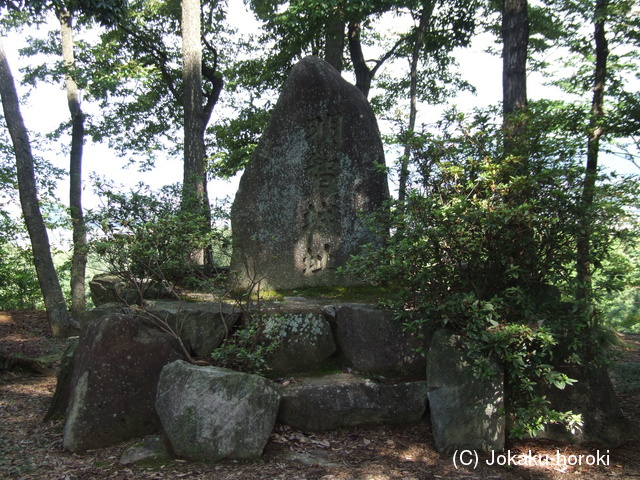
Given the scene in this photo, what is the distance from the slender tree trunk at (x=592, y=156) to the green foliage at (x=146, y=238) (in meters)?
3.94

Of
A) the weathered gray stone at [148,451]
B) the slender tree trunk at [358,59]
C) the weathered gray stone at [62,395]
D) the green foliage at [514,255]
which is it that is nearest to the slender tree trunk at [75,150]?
the weathered gray stone at [62,395]

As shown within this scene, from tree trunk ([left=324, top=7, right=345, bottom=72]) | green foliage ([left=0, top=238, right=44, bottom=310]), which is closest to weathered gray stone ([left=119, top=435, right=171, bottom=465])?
tree trunk ([left=324, top=7, right=345, bottom=72])

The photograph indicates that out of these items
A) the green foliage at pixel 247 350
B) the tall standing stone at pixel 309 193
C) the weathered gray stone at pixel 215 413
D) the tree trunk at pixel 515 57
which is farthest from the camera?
the tree trunk at pixel 515 57

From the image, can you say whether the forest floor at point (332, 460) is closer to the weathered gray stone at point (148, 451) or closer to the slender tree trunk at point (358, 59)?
the weathered gray stone at point (148, 451)

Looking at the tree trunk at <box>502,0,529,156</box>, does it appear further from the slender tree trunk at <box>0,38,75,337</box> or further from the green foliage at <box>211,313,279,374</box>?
the slender tree trunk at <box>0,38,75,337</box>

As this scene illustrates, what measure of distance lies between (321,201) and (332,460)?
3.49 meters

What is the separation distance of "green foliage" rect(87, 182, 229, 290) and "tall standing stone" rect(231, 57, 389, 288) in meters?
0.61

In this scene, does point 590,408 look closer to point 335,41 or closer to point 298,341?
point 298,341

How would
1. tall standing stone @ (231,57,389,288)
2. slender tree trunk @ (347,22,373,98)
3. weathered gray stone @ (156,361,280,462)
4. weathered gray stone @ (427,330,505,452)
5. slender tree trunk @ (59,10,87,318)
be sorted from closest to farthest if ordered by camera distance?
weathered gray stone @ (156,361,280,462) → weathered gray stone @ (427,330,505,452) → tall standing stone @ (231,57,389,288) → slender tree trunk @ (59,10,87,318) → slender tree trunk @ (347,22,373,98)

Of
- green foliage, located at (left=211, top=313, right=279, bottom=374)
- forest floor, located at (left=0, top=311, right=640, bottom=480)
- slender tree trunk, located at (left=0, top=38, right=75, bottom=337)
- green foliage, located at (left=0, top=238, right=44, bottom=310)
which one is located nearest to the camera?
forest floor, located at (left=0, top=311, right=640, bottom=480)

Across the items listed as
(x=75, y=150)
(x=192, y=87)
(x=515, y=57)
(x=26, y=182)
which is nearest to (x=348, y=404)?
(x=515, y=57)

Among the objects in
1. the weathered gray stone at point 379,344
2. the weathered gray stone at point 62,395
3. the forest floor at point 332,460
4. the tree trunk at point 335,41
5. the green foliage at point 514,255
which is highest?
the tree trunk at point 335,41

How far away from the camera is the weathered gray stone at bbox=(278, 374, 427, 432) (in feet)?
13.5

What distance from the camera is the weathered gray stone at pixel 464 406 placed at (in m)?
3.84
